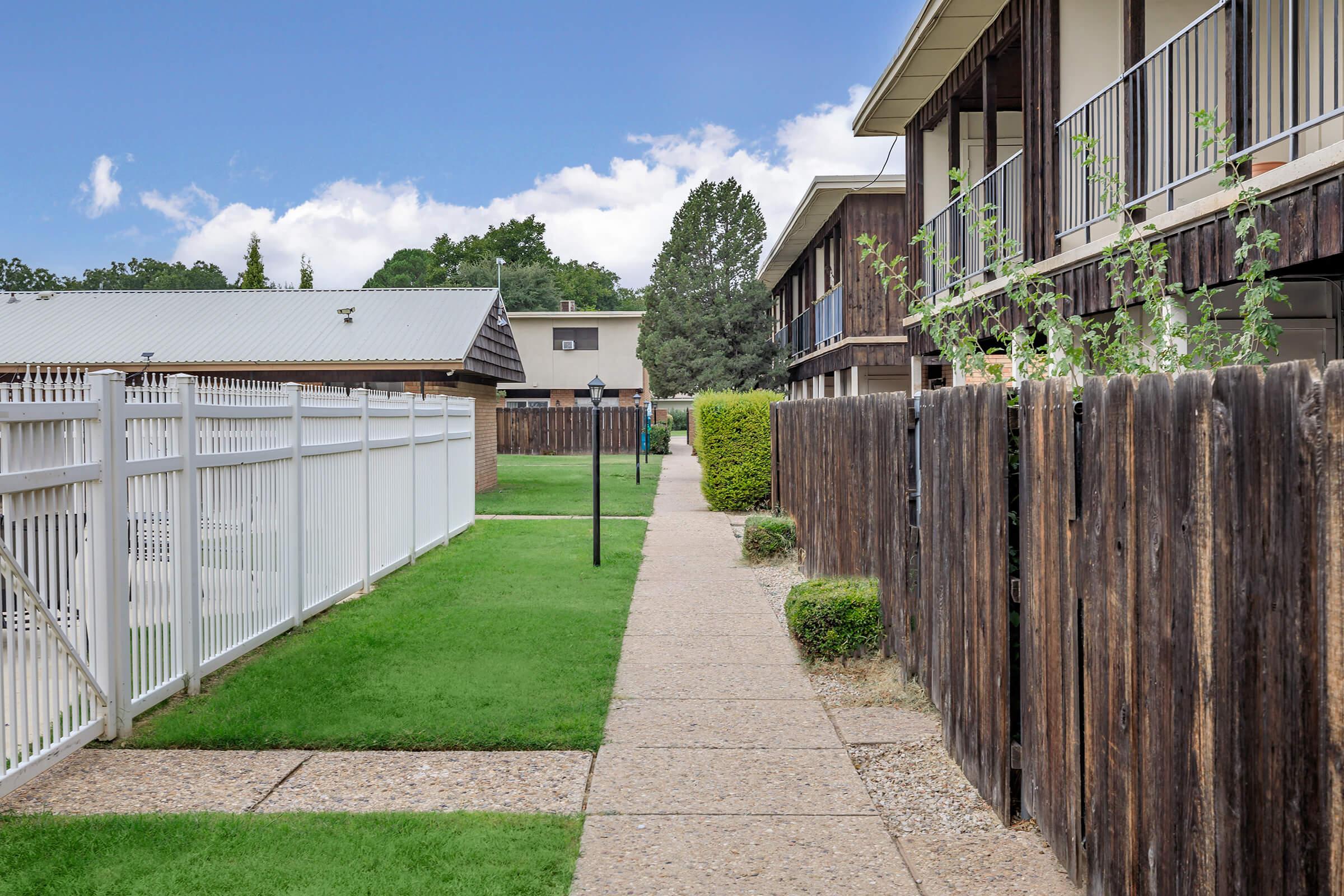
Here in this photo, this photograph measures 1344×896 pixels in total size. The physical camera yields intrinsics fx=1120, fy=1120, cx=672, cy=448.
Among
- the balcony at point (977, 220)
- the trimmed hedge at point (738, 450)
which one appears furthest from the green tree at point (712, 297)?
the balcony at point (977, 220)

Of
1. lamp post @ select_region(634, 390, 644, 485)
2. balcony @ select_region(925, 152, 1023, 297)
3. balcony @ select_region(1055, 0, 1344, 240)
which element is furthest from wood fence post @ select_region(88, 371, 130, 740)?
lamp post @ select_region(634, 390, 644, 485)

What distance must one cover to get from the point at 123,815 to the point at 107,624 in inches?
53.3

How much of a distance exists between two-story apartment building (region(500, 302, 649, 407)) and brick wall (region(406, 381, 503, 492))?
20.3 meters

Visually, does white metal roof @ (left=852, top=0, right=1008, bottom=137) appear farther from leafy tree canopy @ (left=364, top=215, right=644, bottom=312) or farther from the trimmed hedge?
leafy tree canopy @ (left=364, top=215, right=644, bottom=312)

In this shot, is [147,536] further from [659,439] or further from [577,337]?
[577,337]

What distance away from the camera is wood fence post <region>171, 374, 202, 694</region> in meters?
6.30

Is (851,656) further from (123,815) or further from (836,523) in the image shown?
(123,815)

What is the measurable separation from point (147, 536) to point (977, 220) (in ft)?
24.4

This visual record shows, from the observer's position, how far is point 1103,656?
3.41 m

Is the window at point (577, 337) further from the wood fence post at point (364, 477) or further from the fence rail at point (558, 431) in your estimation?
the wood fence post at point (364, 477)

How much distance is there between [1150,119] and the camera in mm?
8516

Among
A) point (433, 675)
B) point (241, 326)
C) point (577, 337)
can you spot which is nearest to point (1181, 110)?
point (433, 675)

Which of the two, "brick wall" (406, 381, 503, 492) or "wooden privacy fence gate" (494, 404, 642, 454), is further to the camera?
"wooden privacy fence gate" (494, 404, 642, 454)

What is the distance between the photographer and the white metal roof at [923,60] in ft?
35.2
